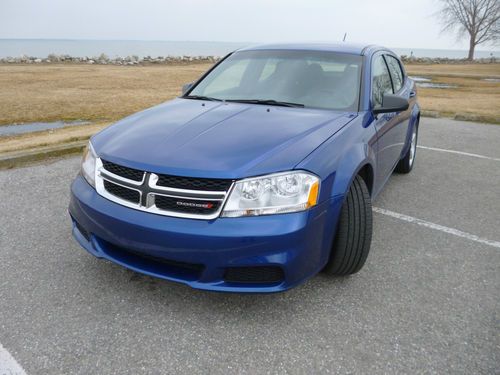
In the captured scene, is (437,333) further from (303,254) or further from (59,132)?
(59,132)

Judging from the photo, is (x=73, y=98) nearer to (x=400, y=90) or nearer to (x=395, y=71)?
(x=395, y=71)

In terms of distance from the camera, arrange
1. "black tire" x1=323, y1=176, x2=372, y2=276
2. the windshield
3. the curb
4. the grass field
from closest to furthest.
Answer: "black tire" x1=323, y1=176, x2=372, y2=276 → the windshield → the curb → the grass field

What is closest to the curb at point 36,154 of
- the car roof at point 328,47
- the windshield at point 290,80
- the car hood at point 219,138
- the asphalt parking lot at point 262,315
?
the asphalt parking lot at point 262,315

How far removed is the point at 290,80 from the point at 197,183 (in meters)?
1.61

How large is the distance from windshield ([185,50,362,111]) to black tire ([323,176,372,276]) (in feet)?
2.61

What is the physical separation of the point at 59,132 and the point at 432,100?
35.3 ft

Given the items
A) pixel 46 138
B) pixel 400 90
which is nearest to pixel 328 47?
pixel 400 90

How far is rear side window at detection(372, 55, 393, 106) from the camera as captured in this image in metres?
3.36

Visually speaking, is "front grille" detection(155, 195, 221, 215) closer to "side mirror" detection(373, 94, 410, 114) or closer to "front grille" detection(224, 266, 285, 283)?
"front grille" detection(224, 266, 285, 283)

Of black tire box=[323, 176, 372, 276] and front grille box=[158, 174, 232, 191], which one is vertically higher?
front grille box=[158, 174, 232, 191]

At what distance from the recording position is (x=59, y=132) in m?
7.49

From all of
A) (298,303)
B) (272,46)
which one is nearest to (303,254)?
(298,303)

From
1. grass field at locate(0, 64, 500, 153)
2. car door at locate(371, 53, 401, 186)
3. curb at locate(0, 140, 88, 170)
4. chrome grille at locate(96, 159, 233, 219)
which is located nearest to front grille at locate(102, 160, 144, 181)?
chrome grille at locate(96, 159, 233, 219)

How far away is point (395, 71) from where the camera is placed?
14.7 feet
